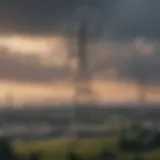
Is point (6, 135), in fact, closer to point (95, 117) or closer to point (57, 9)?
point (95, 117)

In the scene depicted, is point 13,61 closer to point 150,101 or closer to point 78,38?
point 78,38

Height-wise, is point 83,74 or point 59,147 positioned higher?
point 83,74

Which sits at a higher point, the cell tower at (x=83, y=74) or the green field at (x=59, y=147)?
the cell tower at (x=83, y=74)

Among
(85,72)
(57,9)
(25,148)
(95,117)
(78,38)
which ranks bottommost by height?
(25,148)

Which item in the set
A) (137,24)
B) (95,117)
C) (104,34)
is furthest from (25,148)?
(137,24)

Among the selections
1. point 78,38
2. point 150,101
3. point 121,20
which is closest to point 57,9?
point 78,38

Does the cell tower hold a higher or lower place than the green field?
higher

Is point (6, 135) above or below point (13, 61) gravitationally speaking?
below
